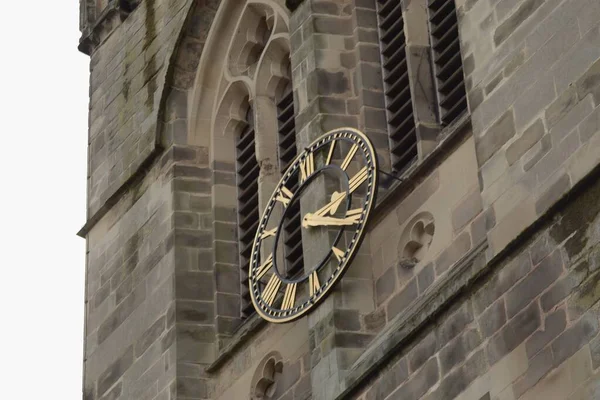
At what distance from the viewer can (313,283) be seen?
1934cm

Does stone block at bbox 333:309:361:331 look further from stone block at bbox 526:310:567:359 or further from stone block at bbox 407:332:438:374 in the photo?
stone block at bbox 526:310:567:359

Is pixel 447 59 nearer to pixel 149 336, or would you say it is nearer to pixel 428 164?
pixel 428 164

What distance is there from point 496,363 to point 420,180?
2.80m

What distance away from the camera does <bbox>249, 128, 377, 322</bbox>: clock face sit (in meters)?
19.1

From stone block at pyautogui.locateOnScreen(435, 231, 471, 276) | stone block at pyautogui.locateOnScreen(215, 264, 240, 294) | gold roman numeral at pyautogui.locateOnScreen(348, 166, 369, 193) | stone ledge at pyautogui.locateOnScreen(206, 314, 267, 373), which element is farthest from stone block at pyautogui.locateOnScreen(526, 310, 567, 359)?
stone block at pyautogui.locateOnScreen(215, 264, 240, 294)

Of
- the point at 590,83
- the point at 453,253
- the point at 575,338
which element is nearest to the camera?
the point at 575,338

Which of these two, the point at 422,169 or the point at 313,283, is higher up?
the point at 422,169

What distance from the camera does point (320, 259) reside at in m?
19.4

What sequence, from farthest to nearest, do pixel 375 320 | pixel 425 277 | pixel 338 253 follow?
pixel 338 253
pixel 375 320
pixel 425 277

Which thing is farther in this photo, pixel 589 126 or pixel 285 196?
pixel 285 196

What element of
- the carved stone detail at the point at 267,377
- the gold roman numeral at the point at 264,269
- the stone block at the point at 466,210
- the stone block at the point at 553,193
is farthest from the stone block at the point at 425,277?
the carved stone detail at the point at 267,377

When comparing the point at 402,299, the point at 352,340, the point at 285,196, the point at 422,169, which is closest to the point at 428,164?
the point at 422,169

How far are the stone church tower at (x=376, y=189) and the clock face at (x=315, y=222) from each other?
84mm

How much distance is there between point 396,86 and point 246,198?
8.47ft
